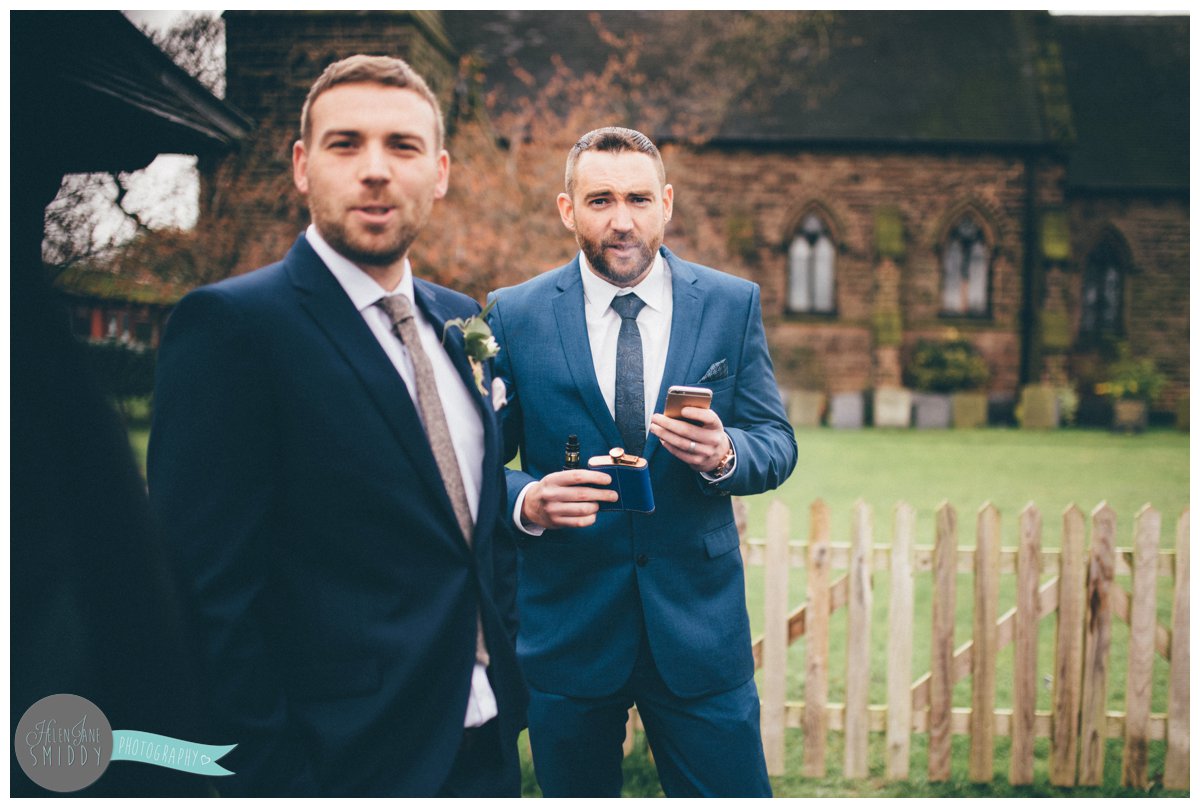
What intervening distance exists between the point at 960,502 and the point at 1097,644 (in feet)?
17.7

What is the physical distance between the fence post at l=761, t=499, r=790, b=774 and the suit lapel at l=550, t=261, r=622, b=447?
161cm

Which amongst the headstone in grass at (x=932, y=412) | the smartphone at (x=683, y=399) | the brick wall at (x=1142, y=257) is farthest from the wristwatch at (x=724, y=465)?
the brick wall at (x=1142, y=257)

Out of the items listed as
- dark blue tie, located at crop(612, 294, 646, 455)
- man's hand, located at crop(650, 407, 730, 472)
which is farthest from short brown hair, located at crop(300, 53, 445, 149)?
man's hand, located at crop(650, 407, 730, 472)

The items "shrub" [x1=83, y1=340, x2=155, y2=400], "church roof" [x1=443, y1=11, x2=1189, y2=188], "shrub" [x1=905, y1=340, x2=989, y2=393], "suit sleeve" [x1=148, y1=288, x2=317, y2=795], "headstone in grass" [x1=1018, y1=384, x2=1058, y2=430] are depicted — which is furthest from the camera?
"shrub" [x1=905, y1=340, x2=989, y2=393]

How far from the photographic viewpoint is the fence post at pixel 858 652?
12.5ft

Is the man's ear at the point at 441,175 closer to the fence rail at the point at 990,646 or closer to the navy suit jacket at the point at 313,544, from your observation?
the navy suit jacket at the point at 313,544

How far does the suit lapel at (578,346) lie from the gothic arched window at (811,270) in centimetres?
1719

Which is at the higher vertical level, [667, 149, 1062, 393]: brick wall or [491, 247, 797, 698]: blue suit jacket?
[667, 149, 1062, 393]: brick wall

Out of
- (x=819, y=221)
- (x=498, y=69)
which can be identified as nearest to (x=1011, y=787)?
(x=498, y=69)

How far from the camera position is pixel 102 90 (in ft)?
7.73

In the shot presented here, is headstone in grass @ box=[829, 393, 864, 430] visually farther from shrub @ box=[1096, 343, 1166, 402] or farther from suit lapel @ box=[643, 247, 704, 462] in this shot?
suit lapel @ box=[643, 247, 704, 462]

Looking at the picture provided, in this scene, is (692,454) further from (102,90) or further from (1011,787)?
(1011,787)

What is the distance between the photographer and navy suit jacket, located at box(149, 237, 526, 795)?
63.1 inches

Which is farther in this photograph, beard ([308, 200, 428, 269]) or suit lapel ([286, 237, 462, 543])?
beard ([308, 200, 428, 269])
